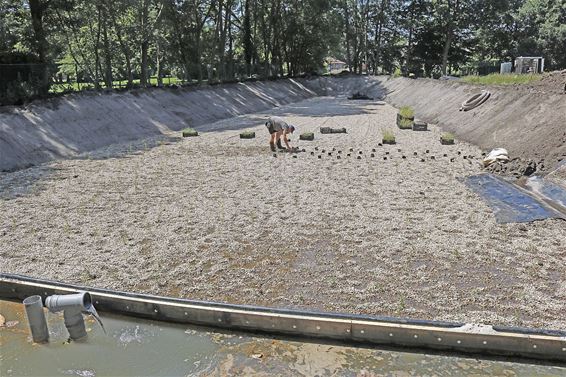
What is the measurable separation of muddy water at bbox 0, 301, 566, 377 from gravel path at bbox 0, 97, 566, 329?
2.65ft

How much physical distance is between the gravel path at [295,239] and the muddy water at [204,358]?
2.65 feet

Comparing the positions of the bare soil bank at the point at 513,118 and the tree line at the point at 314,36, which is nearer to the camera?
the bare soil bank at the point at 513,118

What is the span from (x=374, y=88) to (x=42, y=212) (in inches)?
1549

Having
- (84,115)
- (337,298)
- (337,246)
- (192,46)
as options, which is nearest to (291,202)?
(337,246)

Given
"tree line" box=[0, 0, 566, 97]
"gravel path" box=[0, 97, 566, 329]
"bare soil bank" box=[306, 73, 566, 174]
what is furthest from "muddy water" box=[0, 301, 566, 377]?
"tree line" box=[0, 0, 566, 97]

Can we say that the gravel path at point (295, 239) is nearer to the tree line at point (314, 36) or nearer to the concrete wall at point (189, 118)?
the concrete wall at point (189, 118)

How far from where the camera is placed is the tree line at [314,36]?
32031 millimetres

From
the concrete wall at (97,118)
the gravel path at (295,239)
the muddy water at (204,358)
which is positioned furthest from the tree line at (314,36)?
the muddy water at (204,358)

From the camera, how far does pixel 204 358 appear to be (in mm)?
4359

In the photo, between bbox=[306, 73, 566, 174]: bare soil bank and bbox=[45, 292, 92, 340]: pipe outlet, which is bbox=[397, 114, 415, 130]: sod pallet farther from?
bbox=[45, 292, 92, 340]: pipe outlet

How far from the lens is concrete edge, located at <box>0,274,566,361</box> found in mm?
4246

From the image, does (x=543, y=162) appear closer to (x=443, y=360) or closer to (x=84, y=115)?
(x=443, y=360)

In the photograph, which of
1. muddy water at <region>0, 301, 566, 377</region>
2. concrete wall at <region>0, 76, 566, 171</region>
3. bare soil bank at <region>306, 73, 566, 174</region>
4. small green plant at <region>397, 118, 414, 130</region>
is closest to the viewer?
muddy water at <region>0, 301, 566, 377</region>

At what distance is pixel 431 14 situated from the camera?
5353 cm
